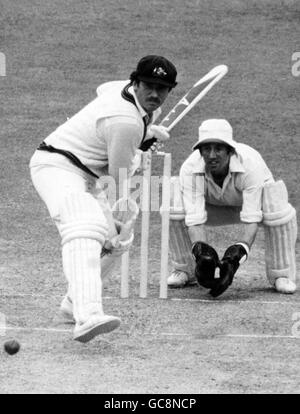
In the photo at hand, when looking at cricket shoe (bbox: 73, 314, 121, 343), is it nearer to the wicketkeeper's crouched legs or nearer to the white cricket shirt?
the white cricket shirt

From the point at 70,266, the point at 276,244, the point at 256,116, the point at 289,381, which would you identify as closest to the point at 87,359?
the point at 70,266

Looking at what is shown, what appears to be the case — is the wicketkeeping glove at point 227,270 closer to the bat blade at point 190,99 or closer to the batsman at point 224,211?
the batsman at point 224,211

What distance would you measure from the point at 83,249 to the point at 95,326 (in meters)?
0.39

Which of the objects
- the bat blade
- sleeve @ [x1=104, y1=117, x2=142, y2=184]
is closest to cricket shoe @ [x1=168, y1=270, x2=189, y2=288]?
the bat blade

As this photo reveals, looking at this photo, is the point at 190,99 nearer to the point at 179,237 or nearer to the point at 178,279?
the point at 179,237

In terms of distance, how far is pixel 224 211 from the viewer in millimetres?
8156

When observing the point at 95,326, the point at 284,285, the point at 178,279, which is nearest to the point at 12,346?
the point at 95,326

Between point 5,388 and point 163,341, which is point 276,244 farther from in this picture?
point 5,388

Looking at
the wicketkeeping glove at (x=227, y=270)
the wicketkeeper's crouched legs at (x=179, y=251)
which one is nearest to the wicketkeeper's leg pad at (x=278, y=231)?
the wicketkeeping glove at (x=227, y=270)

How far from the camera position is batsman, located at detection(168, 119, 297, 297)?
7.67 metres

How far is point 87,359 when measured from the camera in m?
6.19

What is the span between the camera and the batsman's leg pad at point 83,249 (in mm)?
6031

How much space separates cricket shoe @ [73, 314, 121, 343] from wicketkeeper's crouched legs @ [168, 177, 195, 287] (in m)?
2.19

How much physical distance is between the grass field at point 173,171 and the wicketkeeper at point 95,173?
35 centimetres
